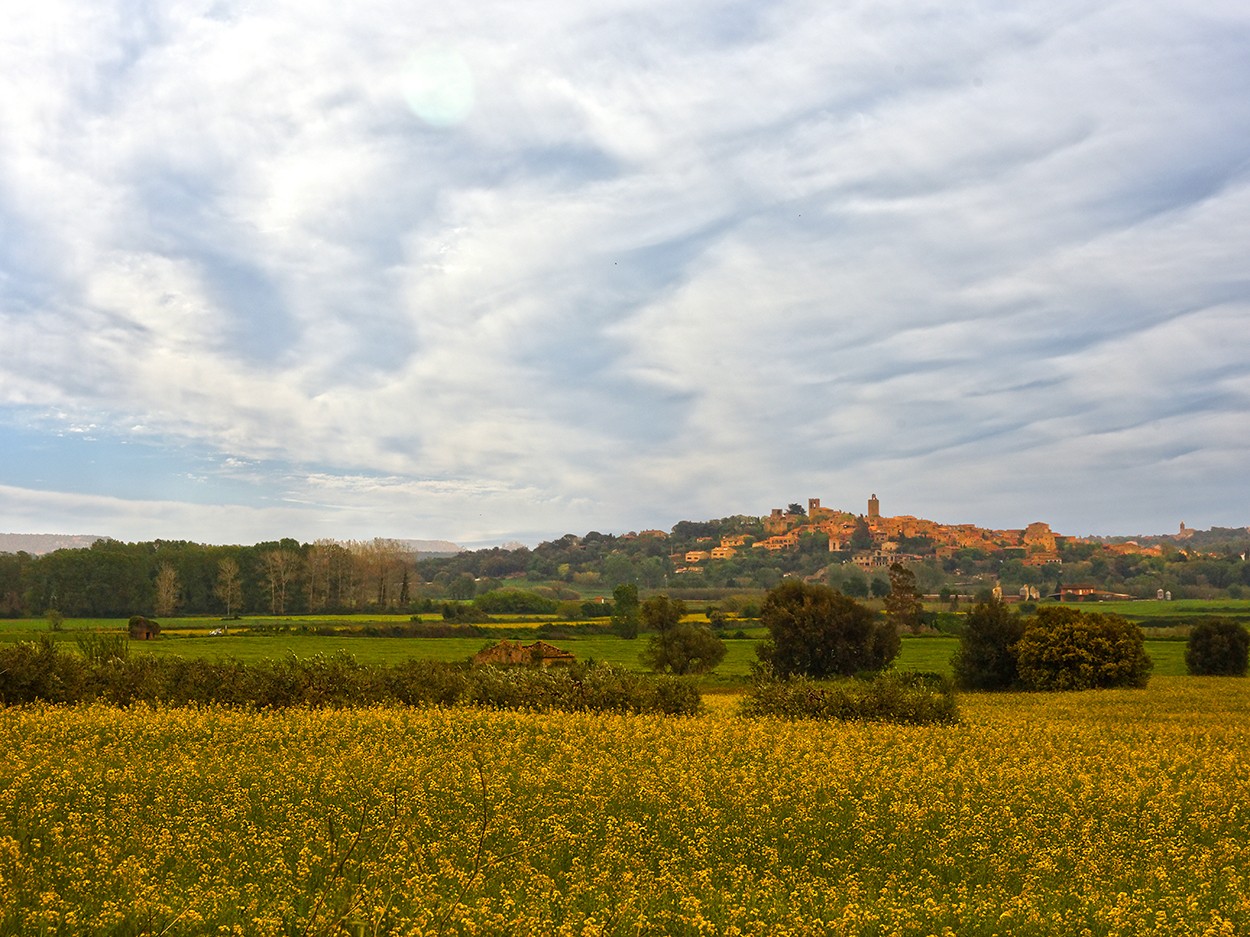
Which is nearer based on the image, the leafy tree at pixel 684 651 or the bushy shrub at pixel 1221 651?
the bushy shrub at pixel 1221 651

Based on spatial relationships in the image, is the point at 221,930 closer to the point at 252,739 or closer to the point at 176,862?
the point at 176,862

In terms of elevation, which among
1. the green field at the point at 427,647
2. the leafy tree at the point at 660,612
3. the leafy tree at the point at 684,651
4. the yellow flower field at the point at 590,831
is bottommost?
the green field at the point at 427,647

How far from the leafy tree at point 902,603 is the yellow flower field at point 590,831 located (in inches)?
2941

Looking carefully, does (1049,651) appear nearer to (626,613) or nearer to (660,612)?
(660,612)

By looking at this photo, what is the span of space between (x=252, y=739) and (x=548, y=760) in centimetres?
558

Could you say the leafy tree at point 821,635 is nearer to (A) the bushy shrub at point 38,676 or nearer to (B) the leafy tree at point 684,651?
(B) the leafy tree at point 684,651

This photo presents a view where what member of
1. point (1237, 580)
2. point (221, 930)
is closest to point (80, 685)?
point (221, 930)

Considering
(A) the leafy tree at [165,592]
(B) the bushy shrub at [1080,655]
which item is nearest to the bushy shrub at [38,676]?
(B) the bushy shrub at [1080,655]

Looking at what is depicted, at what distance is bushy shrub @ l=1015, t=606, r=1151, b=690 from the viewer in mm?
43500

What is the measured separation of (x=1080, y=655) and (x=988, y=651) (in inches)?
178

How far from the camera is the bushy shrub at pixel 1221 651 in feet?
168

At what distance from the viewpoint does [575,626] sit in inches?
3720

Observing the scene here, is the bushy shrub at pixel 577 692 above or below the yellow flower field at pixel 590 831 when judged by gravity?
below

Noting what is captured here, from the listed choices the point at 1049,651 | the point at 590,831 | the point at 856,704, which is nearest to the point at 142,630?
the point at 1049,651
